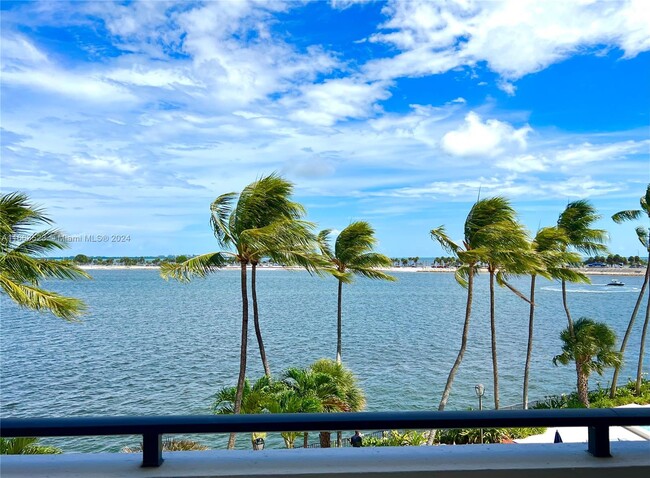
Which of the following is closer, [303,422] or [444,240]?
[303,422]

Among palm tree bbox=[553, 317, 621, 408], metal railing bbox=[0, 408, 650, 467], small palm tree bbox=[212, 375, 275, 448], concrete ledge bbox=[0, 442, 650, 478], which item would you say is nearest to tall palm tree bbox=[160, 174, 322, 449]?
small palm tree bbox=[212, 375, 275, 448]

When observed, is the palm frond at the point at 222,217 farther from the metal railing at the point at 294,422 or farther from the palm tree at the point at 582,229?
the palm tree at the point at 582,229

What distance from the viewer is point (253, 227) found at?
14.4 m

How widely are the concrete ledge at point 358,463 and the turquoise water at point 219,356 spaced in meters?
15.6

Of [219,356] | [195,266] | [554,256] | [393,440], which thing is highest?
[554,256]

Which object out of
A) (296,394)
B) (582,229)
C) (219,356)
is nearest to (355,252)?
(296,394)

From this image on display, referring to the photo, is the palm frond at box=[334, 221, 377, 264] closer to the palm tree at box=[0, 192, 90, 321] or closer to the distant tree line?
the palm tree at box=[0, 192, 90, 321]

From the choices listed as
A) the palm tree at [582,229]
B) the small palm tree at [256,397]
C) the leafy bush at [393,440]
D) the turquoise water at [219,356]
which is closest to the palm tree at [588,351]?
the palm tree at [582,229]

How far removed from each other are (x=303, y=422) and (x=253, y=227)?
12993 millimetres

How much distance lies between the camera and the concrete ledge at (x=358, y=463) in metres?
1.64

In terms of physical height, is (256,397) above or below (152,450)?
below

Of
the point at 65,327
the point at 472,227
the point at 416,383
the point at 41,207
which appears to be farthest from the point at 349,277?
the point at 65,327

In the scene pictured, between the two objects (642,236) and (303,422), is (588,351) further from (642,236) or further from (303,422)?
(303,422)

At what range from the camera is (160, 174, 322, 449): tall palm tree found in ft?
46.9
